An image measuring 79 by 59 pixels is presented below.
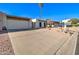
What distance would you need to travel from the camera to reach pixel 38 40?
6805 millimetres

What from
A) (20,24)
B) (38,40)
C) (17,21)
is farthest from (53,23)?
(17,21)

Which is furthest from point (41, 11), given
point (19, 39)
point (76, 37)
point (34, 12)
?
point (76, 37)

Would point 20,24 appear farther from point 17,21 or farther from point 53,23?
point 53,23

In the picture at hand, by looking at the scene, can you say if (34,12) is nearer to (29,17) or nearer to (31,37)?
(29,17)

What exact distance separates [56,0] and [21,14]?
181cm

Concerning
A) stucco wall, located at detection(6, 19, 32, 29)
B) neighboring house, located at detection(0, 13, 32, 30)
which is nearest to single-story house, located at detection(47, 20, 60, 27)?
neighboring house, located at detection(0, 13, 32, 30)

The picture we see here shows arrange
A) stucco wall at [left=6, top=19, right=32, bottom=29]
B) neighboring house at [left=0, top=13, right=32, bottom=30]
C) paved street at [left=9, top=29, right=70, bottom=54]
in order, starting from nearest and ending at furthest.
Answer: paved street at [left=9, top=29, right=70, bottom=54], neighboring house at [left=0, top=13, right=32, bottom=30], stucco wall at [left=6, top=19, right=32, bottom=29]

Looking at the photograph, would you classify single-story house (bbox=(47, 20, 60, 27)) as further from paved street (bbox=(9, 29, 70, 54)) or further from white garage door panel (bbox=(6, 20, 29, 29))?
white garage door panel (bbox=(6, 20, 29, 29))

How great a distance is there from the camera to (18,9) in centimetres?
548

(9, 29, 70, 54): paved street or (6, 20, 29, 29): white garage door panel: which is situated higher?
(6, 20, 29, 29): white garage door panel

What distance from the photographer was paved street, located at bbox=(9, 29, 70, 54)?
19.3 feet

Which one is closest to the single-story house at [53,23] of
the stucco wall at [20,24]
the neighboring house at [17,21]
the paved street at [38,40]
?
the paved street at [38,40]

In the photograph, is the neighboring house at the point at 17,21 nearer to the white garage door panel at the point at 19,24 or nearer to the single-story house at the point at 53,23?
the white garage door panel at the point at 19,24

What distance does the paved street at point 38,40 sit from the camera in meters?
5.88
